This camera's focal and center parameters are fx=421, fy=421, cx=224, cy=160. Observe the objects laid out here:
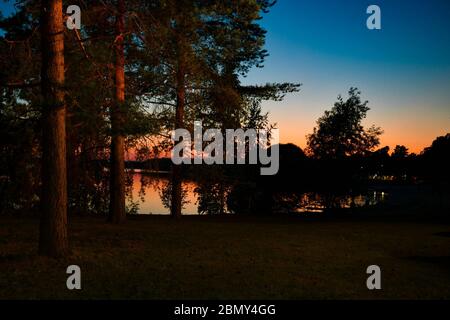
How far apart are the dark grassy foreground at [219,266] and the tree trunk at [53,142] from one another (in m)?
0.63

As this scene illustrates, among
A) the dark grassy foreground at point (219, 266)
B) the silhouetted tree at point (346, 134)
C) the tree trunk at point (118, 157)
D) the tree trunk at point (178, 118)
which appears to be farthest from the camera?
the silhouetted tree at point (346, 134)

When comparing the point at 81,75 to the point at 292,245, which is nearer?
the point at 81,75

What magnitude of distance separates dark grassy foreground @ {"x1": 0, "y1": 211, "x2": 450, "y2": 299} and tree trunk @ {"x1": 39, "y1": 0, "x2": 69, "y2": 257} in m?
0.63

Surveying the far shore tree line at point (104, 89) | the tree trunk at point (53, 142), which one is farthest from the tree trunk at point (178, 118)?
the tree trunk at point (53, 142)

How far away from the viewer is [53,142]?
32.8 ft

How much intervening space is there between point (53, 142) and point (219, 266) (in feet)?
16.2

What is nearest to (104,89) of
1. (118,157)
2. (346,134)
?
(118,157)

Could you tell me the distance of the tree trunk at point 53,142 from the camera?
9953 mm

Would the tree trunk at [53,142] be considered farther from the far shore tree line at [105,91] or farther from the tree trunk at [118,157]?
the tree trunk at [118,157]

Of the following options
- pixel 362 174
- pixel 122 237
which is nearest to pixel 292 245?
pixel 122 237

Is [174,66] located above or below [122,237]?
above
